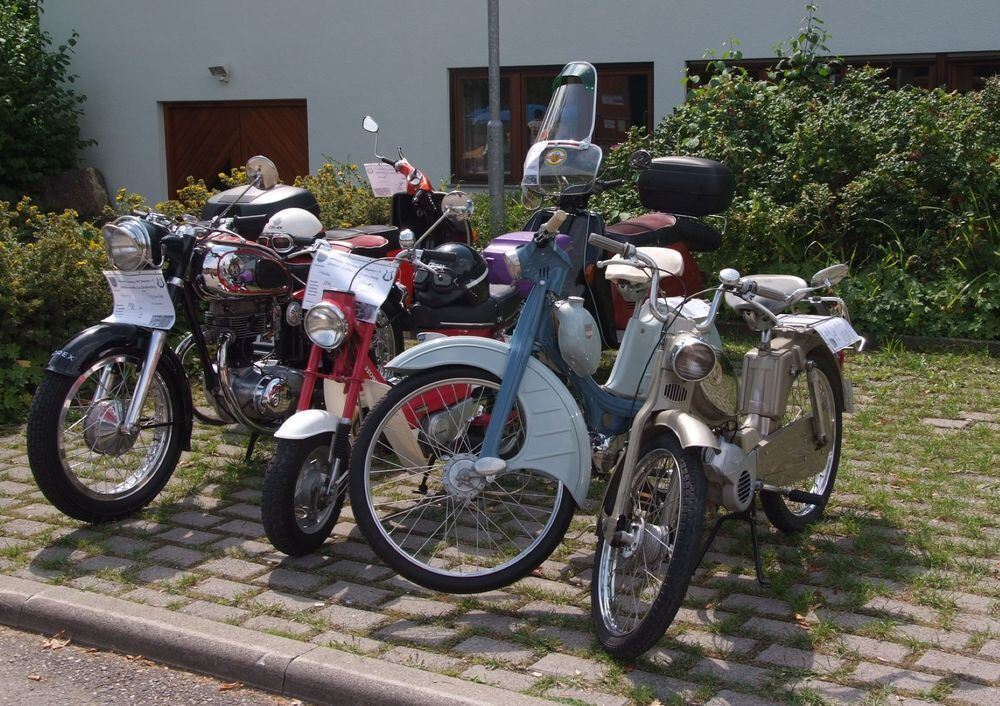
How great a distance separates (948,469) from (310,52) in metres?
10.0

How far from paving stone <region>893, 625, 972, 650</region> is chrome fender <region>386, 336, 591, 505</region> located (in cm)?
113

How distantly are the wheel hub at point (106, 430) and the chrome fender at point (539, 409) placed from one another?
1438mm

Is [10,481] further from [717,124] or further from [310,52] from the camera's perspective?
[310,52]

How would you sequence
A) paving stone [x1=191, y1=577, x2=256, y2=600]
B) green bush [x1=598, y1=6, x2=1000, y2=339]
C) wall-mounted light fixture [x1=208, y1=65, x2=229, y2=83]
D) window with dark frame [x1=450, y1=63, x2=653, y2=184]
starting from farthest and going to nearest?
wall-mounted light fixture [x1=208, y1=65, x2=229, y2=83] → window with dark frame [x1=450, y1=63, x2=653, y2=184] → green bush [x1=598, y1=6, x2=1000, y2=339] → paving stone [x1=191, y1=577, x2=256, y2=600]

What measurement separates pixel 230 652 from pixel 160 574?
0.82 meters

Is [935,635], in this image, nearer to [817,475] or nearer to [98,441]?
[817,475]

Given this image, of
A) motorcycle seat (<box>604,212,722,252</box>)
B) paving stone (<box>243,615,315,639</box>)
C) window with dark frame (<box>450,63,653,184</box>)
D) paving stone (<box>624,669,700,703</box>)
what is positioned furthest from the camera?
window with dark frame (<box>450,63,653,184</box>)

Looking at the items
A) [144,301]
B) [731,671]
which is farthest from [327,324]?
[731,671]

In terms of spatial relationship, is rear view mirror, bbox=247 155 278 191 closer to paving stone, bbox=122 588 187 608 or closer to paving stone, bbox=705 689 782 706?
paving stone, bbox=122 588 187 608

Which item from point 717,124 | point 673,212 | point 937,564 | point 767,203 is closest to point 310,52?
point 717,124

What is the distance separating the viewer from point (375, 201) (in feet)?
31.9

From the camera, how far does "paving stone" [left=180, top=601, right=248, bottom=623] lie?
13.5ft

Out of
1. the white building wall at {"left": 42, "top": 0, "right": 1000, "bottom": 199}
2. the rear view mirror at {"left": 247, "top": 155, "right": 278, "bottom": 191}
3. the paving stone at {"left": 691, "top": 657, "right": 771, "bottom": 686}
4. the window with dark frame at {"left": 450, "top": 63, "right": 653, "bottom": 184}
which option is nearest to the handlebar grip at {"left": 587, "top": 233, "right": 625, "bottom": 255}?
the paving stone at {"left": 691, "top": 657, "right": 771, "bottom": 686}

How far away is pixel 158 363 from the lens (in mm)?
5066
